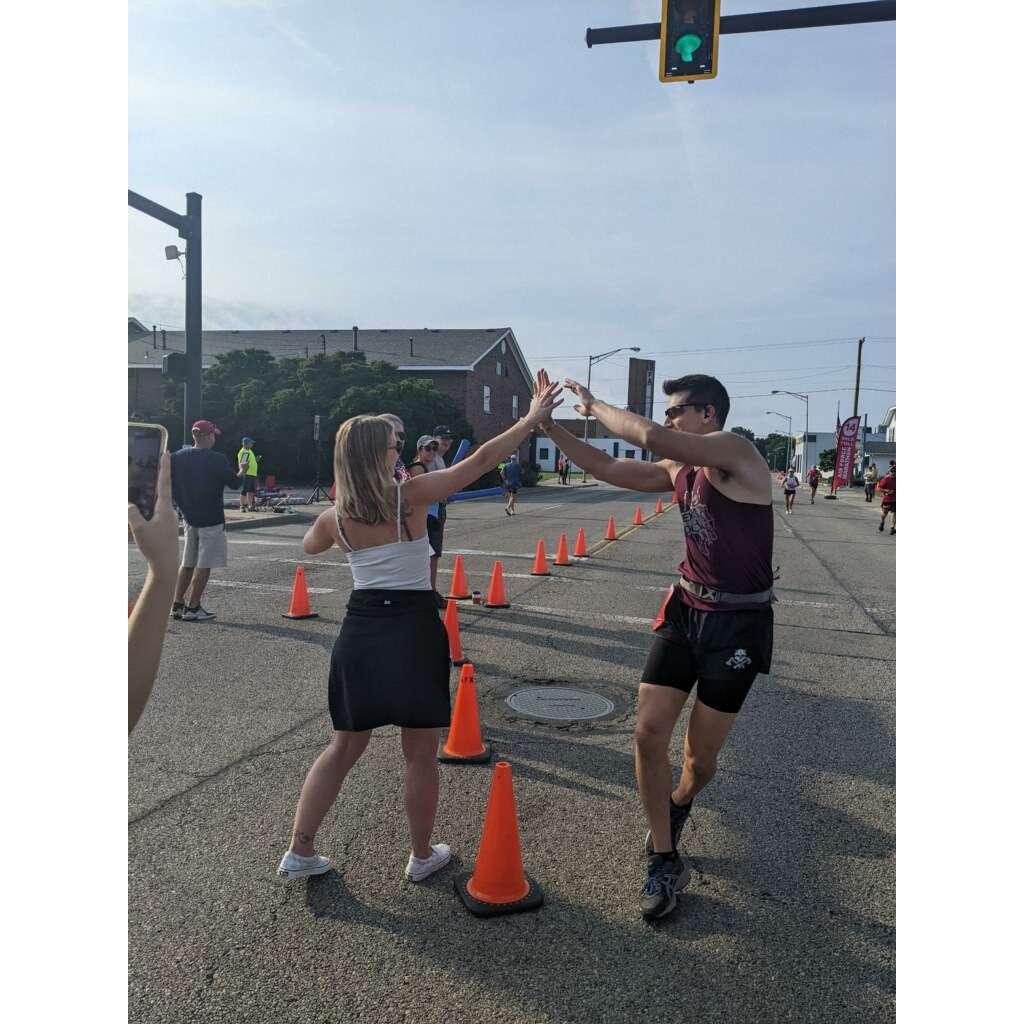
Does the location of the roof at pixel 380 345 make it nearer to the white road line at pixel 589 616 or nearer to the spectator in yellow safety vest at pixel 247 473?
the spectator in yellow safety vest at pixel 247 473

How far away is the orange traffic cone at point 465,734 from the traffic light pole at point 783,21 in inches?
237

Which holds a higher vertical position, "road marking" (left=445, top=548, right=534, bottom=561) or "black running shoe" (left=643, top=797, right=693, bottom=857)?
"road marking" (left=445, top=548, right=534, bottom=561)

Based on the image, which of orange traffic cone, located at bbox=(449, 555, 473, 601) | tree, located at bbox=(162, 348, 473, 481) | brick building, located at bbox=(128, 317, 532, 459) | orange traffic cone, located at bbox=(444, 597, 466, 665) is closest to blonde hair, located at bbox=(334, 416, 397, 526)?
orange traffic cone, located at bbox=(444, 597, 466, 665)

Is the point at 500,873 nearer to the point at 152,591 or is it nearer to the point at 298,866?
the point at 298,866

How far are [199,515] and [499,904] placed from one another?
6.36 meters

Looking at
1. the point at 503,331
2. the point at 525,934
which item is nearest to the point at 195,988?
the point at 525,934

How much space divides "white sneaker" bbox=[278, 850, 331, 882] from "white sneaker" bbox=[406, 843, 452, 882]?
36cm

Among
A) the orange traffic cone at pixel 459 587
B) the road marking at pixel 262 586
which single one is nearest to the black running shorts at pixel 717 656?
the orange traffic cone at pixel 459 587

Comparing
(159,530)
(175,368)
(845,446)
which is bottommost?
(159,530)

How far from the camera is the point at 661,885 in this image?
129 inches

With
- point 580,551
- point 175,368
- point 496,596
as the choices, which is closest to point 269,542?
point 175,368

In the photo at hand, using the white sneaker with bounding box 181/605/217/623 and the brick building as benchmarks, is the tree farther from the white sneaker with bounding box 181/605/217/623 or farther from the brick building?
the white sneaker with bounding box 181/605/217/623

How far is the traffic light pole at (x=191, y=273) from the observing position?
1399 cm

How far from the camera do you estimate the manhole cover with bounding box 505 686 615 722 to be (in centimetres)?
573
